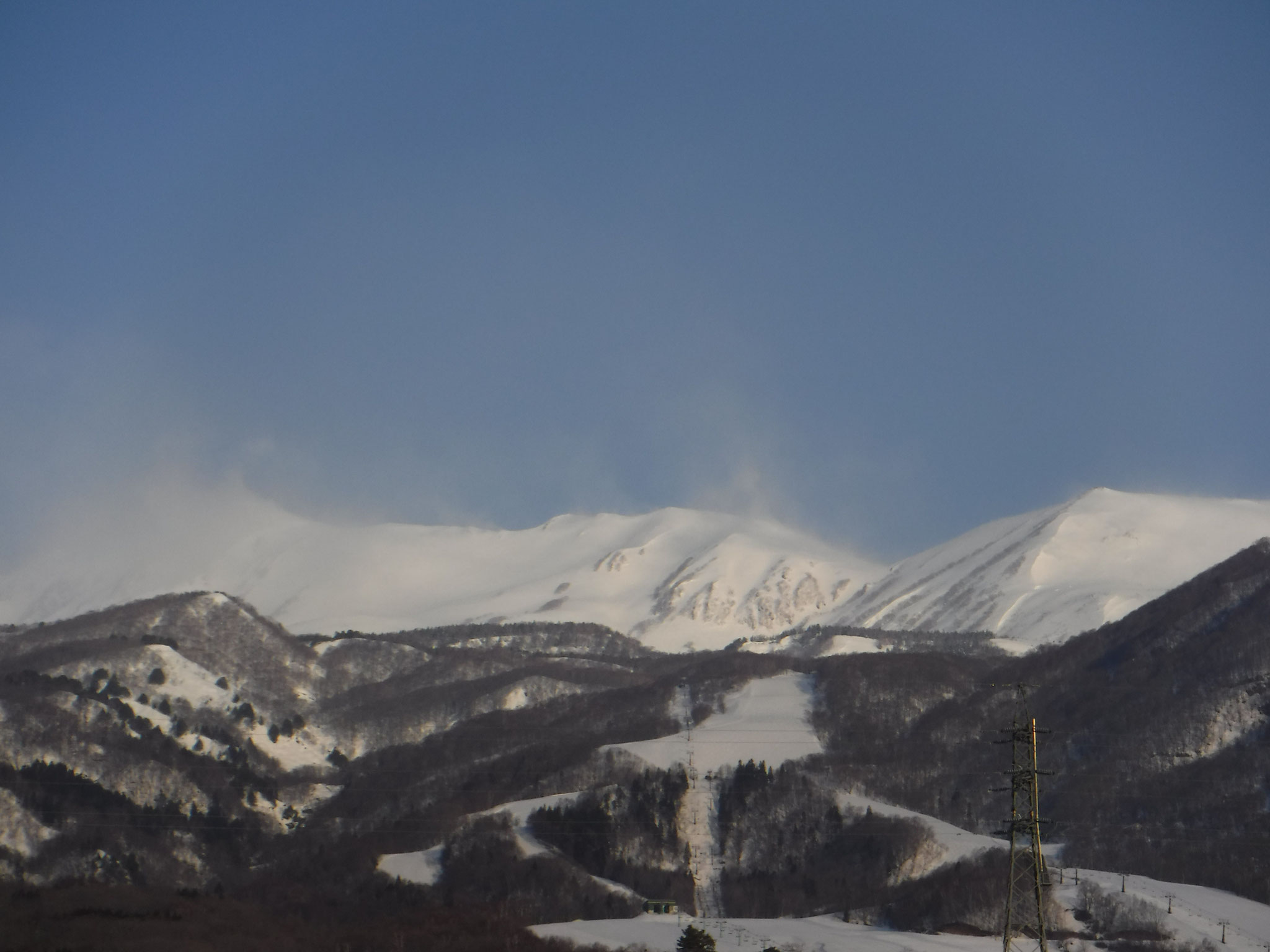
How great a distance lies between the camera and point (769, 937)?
168m

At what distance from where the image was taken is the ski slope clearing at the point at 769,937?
6358 inches

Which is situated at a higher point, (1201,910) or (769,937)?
(1201,910)

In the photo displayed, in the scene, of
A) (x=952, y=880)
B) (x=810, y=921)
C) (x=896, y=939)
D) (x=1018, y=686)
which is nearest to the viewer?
(x=1018, y=686)

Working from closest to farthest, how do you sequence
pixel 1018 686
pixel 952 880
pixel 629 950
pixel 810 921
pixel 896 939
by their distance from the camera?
pixel 1018 686 → pixel 629 950 → pixel 896 939 → pixel 810 921 → pixel 952 880

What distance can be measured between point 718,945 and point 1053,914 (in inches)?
1399

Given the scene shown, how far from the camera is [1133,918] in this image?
172m

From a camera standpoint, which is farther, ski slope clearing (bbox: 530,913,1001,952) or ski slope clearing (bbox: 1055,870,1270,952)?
ski slope clearing (bbox: 1055,870,1270,952)

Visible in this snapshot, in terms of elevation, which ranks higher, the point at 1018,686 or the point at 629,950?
the point at 1018,686

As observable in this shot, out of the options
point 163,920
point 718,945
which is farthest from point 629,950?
point 163,920

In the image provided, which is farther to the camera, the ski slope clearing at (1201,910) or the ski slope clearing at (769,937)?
the ski slope clearing at (1201,910)

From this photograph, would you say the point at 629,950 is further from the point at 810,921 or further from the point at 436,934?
the point at 810,921

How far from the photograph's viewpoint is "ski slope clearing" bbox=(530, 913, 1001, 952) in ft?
530

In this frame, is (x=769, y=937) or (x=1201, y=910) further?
(x=1201, y=910)

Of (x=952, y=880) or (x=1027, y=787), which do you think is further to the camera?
(x=952, y=880)
